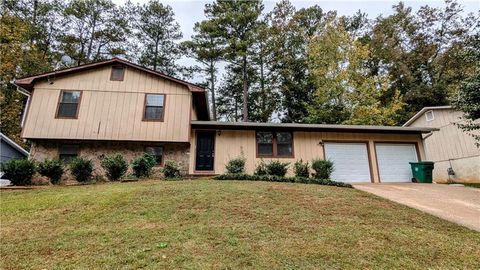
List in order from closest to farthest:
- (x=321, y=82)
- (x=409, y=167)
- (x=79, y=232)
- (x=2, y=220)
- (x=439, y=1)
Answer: (x=79, y=232) < (x=2, y=220) < (x=409, y=167) < (x=321, y=82) < (x=439, y=1)

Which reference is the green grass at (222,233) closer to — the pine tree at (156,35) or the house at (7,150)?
the house at (7,150)

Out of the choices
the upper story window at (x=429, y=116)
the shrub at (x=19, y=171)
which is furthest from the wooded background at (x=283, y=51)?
the shrub at (x=19, y=171)

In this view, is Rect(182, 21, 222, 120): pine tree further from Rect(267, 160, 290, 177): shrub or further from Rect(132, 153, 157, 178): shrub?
Rect(267, 160, 290, 177): shrub

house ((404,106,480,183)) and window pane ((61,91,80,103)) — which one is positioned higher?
window pane ((61,91,80,103))

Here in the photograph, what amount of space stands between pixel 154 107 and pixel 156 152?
78.2 inches

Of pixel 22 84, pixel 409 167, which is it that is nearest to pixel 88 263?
pixel 22 84

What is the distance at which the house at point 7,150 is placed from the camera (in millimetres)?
13742

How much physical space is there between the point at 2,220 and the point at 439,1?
29.4m

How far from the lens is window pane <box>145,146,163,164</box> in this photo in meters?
11.8

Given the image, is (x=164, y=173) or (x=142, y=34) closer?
(x=164, y=173)

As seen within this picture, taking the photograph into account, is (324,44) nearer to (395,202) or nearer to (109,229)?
(395,202)

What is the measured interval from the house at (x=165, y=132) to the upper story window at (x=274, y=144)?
46mm

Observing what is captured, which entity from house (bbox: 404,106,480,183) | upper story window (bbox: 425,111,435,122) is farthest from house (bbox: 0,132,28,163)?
upper story window (bbox: 425,111,435,122)

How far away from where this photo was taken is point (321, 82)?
67.2ft
